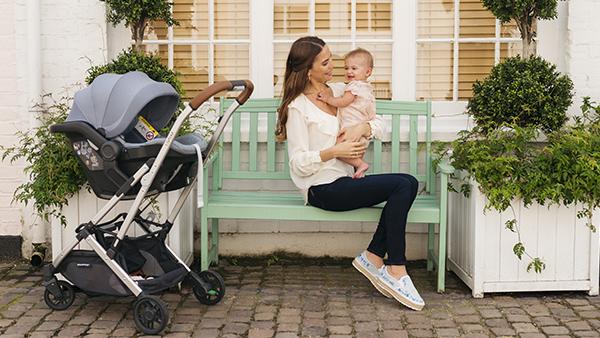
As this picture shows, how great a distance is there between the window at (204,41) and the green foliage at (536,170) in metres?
1.91

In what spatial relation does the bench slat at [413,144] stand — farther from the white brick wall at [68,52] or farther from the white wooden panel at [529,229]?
the white wooden panel at [529,229]

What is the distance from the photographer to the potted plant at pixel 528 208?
4809 millimetres

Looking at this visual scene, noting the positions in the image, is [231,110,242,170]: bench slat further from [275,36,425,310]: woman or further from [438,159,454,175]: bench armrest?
[438,159,454,175]: bench armrest

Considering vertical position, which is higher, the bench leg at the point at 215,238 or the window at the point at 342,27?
the window at the point at 342,27

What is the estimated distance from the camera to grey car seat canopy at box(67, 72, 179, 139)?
429 centimetres

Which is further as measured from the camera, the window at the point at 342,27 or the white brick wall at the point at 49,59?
the window at the point at 342,27

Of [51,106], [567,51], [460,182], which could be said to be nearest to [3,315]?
[51,106]

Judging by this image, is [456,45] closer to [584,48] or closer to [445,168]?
[584,48]

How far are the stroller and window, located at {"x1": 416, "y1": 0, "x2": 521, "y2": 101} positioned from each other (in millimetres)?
1851

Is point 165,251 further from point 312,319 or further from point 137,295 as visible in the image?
point 312,319

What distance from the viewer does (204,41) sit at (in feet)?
19.7

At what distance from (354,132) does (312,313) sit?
109 centimetres

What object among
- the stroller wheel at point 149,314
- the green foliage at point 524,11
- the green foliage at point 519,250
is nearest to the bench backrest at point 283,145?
the green foliage at point 524,11

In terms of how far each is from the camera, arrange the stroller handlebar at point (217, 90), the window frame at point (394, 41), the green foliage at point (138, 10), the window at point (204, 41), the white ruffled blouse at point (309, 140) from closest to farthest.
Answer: the stroller handlebar at point (217, 90)
the white ruffled blouse at point (309, 140)
the green foliage at point (138, 10)
the window frame at point (394, 41)
the window at point (204, 41)
